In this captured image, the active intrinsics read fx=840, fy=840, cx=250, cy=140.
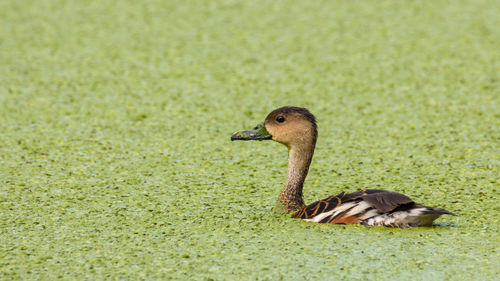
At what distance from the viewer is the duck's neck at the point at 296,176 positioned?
3.99 meters

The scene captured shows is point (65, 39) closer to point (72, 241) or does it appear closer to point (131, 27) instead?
point (131, 27)

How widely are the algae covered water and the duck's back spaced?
5 cm

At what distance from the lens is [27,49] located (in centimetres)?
697

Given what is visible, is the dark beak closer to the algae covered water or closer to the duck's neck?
the duck's neck

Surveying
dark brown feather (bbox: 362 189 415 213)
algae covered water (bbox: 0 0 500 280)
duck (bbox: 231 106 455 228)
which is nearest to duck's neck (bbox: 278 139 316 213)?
duck (bbox: 231 106 455 228)

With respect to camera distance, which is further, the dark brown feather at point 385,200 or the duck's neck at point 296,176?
the duck's neck at point 296,176

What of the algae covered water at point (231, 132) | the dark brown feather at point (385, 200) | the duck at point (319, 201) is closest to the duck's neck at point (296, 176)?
the duck at point (319, 201)

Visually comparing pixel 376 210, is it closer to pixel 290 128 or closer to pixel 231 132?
pixel 290 128

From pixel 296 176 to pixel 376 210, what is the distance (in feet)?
1.66

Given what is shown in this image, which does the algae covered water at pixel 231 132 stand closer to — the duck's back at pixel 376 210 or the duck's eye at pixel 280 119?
the duck's back at pixel 376 210

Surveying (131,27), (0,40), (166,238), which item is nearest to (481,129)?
(166,238)

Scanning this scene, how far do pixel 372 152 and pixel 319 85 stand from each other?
1.35 metres

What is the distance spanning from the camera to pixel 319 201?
12.7ft

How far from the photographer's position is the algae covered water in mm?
3467
